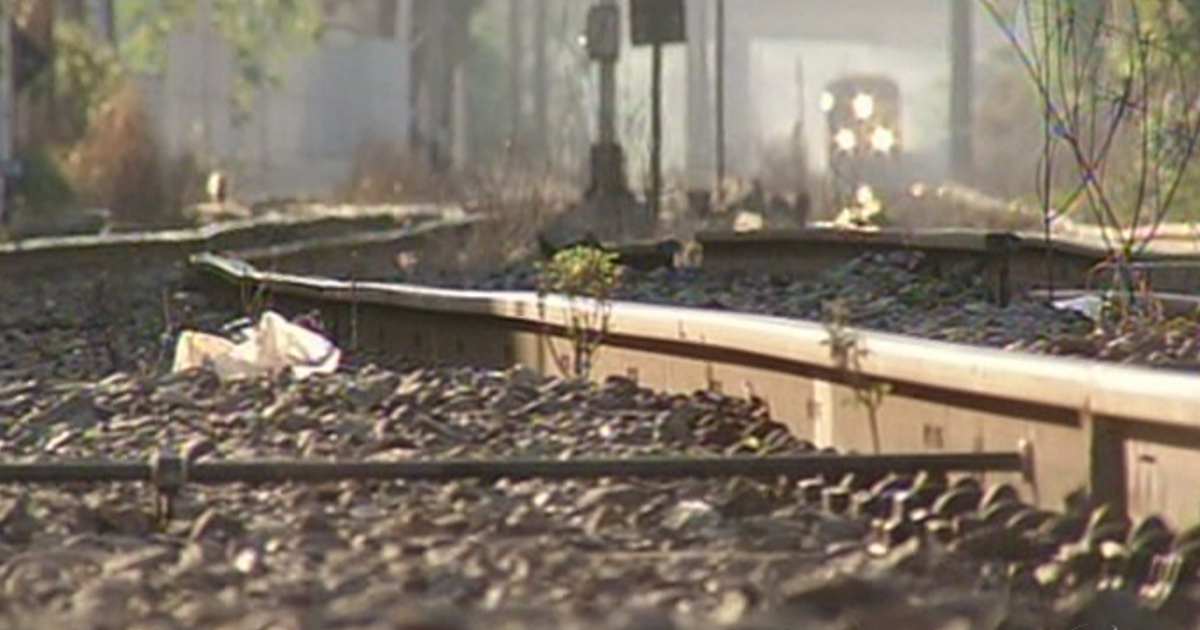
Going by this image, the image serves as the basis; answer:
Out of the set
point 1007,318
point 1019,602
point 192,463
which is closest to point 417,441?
point 192,463

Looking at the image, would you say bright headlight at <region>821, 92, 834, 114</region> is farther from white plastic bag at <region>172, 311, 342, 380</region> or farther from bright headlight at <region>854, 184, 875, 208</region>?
white plastic bag at <region>172, 311, 342, 380</region>

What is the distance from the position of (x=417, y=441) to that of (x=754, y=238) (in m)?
8.09

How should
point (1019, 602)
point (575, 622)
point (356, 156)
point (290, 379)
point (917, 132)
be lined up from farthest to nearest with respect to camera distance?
1. point (917, 132)
2. point (356, 156)
3. point (290, 379)
4. point (1019, 602)
5. point (575, 622)

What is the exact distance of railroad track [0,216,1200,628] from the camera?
17.5 feet

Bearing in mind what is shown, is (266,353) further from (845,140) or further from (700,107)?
(700,107)

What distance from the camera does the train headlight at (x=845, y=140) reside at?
103ft

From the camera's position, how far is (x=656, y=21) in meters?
26.1

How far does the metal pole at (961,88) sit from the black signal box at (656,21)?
23808 millimetres

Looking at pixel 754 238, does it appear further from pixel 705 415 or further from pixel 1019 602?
pixel 1019 602

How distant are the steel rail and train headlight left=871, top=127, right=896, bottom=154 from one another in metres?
33.4

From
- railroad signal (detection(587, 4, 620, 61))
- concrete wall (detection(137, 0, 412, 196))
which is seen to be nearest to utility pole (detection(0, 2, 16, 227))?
railroad signal (detection(587, 4, 620, 61))

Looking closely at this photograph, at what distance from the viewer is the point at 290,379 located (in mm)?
9203

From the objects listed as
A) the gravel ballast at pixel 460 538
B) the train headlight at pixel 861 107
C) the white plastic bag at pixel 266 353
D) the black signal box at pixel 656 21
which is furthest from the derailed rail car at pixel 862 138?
the gravel ballast at pixel 460 538

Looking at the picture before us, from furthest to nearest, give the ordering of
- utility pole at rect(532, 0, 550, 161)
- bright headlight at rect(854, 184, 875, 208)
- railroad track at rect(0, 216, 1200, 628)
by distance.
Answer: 1. utility pole at rect(532, 0, 550, 161)
2. bright headlight at rect(854, 184, 875, 208)
3. railroad track at rect(0, 216, 1200, 628)
